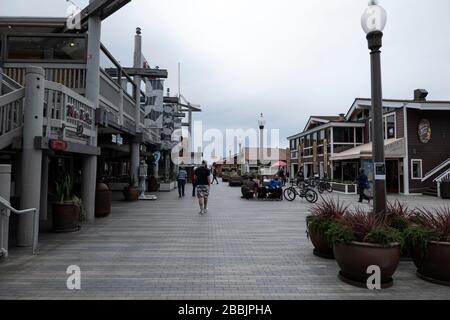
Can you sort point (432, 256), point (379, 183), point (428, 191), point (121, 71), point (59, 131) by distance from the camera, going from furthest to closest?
1. point (428, 191)
2. point (121, 71)
3. point (59, 131)
4. point (379, 183)
5. point (432, 256)

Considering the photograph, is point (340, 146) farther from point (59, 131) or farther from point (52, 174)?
point (59, 131)

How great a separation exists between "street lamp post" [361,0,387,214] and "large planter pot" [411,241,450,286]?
36.4 inches

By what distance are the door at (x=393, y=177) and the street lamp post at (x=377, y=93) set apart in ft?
63.3

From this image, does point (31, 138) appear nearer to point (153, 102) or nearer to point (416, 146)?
point (153, 102)

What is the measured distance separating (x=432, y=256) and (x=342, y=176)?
1046 inches

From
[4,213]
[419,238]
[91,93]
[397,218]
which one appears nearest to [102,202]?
[91,93]

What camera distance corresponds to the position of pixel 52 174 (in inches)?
609

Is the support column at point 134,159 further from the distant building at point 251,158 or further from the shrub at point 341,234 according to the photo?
the distant building at point 251,158

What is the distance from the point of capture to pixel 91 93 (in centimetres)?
975

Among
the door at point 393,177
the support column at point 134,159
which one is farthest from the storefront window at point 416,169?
the support column at point 134,159

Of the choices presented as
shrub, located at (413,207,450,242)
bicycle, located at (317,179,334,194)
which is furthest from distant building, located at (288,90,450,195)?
shrub, located at (413,207,450,242)

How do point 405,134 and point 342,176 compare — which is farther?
point 342,176

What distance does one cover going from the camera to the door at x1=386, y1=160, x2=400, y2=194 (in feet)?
75.2
